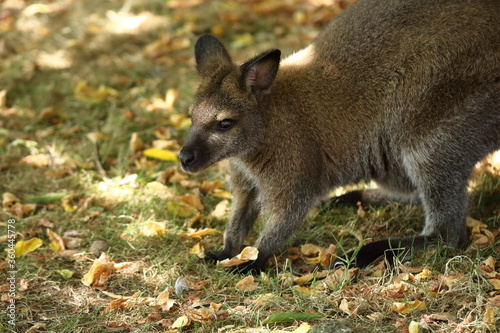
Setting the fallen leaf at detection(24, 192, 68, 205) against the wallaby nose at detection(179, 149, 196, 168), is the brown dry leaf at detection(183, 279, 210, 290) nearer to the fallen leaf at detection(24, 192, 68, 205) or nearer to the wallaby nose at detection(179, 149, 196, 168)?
the wallaby nose at detection(179, 149, 196, 168)

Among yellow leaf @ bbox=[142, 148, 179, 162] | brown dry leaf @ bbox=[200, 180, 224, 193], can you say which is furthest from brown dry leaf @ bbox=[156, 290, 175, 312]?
yellow leaf @ bbox=[142, 148, 179, 162]

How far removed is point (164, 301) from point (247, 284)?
571 mm

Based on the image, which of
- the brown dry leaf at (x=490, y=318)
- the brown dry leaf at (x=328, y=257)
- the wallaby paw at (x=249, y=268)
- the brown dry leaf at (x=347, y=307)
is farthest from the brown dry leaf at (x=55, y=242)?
the brown dry leaf at (x=490, y=318)

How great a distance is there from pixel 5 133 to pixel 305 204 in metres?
3.40

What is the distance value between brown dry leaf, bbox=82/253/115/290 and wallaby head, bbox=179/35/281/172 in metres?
0.86

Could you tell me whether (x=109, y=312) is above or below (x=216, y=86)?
below

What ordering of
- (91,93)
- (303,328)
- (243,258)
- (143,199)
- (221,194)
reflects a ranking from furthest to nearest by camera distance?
(91,93)
(221,194)
(143,199)
(243,258)
(303,328)

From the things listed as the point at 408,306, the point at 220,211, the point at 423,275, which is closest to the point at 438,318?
the point at 408,306

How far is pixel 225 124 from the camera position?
14.9 feet

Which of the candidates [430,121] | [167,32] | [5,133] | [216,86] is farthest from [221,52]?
[167,32]

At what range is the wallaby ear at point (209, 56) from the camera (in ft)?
15.7

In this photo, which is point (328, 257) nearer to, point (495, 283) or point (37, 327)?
point (495, 283)

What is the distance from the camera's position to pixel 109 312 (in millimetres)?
4090

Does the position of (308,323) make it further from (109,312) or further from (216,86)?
(216,86)
